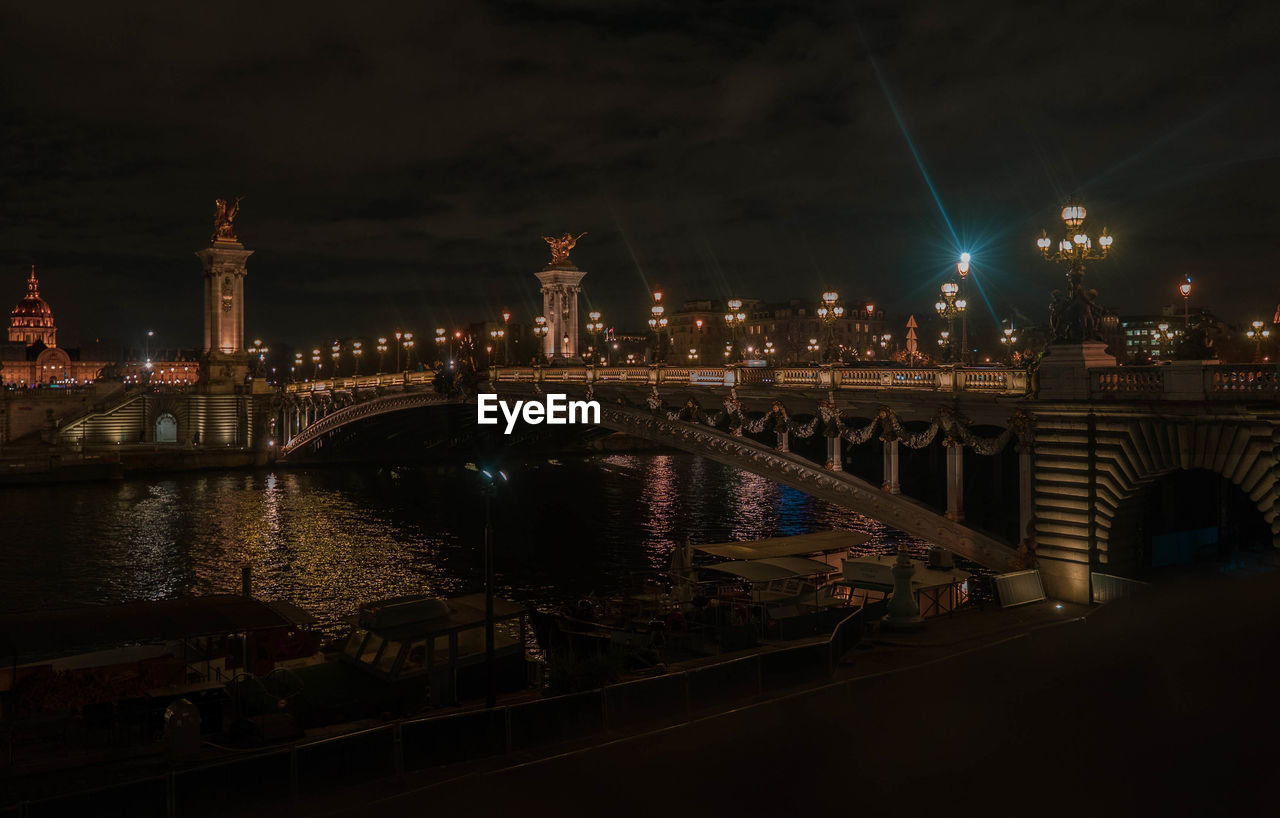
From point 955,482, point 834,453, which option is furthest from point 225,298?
point 955,482

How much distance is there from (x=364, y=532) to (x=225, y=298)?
57.8 meters

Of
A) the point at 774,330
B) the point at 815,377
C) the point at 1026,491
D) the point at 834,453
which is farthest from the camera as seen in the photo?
the point at 774,330

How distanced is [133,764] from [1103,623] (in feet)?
55.7

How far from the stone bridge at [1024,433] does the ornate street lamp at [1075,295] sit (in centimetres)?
93

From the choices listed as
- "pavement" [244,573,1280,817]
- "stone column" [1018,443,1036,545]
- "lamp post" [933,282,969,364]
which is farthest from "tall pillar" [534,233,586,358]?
"pavement" [244,573,1280,817]

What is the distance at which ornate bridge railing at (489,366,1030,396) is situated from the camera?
26156 mm

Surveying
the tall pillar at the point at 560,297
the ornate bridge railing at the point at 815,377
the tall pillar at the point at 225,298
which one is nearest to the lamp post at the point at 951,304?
the ornate bridge railing at the point at 815,377

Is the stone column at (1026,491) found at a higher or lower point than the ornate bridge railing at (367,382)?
lower

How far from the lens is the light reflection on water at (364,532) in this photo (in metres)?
38.9

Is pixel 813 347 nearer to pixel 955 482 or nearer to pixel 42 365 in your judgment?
pixel 955 482

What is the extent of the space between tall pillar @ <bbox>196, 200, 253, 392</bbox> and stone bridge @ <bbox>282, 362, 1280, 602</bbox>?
68978mm

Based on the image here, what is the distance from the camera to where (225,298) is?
324 feet

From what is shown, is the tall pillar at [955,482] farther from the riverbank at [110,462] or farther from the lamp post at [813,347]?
the riverbank at [110,462]

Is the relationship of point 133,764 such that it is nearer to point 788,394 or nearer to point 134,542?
point 788,394
